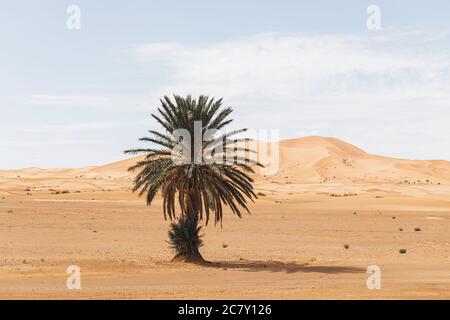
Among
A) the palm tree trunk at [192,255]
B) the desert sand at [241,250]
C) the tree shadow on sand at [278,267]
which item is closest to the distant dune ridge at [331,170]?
the desert sand at [241,250]

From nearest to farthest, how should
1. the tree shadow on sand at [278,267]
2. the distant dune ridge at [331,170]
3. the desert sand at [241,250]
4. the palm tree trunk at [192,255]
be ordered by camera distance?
the desert sand at [241,250] < the tree shadow on sand at [278,267] < the palm tree trunk at [192,255] < the distant dune ridge at [331,170]

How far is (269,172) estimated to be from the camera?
490 feet

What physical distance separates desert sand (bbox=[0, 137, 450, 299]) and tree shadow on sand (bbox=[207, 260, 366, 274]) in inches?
1.7

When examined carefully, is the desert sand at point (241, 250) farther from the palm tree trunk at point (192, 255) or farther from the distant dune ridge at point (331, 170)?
the distant dune ridge at point (331, 170)

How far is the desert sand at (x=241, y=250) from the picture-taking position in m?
19.5

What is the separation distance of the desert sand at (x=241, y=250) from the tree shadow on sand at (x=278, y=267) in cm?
4

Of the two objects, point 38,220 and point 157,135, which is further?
point 38,220

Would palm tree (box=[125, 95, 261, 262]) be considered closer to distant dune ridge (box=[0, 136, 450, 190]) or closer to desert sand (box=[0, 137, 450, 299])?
desert sand (box=[0, 137, 450, 299])

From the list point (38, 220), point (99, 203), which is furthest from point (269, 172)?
point (38, 220)

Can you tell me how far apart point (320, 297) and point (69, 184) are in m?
83.8

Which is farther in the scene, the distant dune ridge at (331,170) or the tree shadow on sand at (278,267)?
the distant dune ridge at (331,170)

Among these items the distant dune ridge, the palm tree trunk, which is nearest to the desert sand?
the palm tree trunk

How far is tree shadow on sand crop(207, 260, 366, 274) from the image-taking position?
81.2 feet
